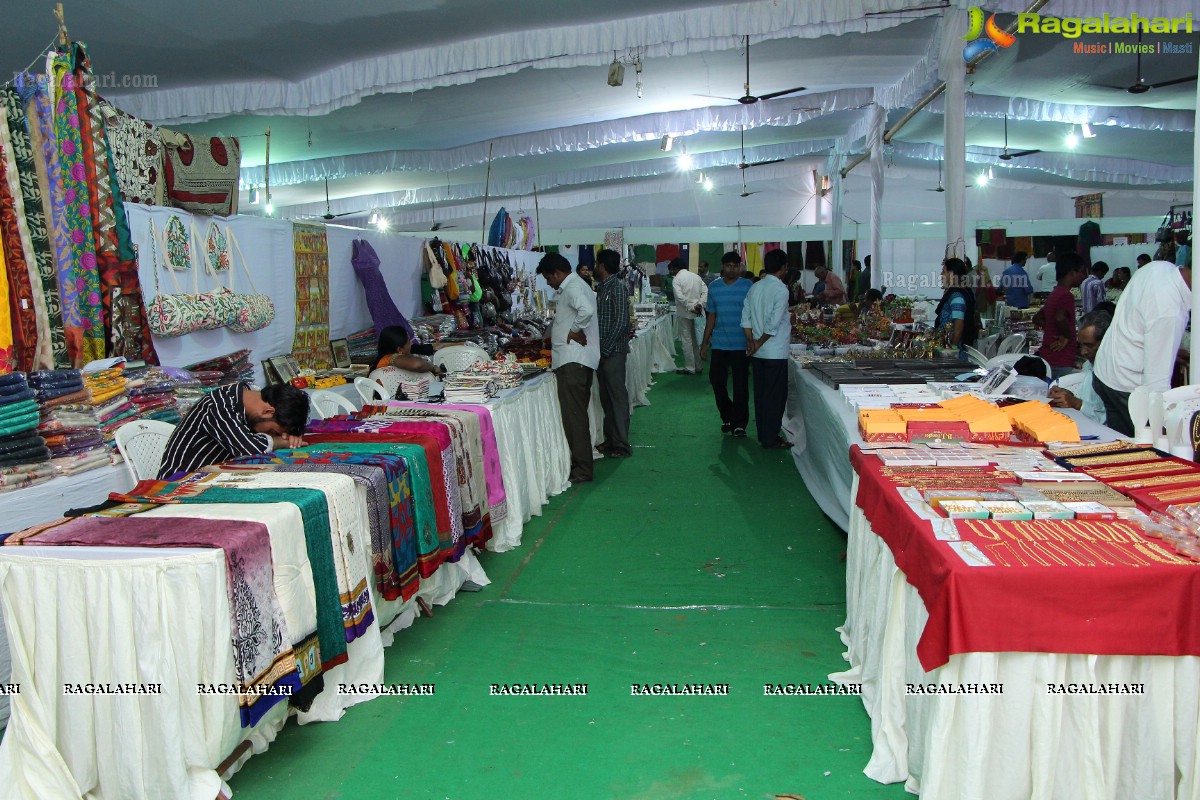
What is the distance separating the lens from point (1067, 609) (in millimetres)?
1941

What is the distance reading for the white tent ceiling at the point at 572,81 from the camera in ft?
22.3

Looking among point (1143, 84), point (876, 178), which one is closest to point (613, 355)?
point (1143, 84)

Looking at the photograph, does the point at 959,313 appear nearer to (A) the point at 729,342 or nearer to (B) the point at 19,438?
(A) the point at 729,342

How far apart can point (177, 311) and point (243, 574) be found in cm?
227

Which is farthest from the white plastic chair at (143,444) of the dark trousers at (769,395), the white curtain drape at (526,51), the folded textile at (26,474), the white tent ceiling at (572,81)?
the white curtain drape at (526,51)

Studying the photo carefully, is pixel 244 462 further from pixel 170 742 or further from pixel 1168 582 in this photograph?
pixel 1168 582

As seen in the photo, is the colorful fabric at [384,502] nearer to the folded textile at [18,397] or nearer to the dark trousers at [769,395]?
the folded textile at [18,397]

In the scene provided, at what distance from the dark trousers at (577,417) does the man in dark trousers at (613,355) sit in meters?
A: 0.55

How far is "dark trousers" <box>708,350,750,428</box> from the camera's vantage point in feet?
24.0

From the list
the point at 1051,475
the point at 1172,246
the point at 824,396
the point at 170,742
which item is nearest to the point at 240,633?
the point at 170,742

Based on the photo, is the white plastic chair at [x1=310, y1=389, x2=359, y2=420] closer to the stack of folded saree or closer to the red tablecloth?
the stack of folded saree

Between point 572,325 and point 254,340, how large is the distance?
196 cm

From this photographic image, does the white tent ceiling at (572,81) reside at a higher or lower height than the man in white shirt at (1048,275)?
higher

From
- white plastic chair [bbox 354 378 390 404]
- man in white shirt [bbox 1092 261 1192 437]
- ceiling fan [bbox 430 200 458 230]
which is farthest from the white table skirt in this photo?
ceiling fan [bbox 430 200 458 230]
